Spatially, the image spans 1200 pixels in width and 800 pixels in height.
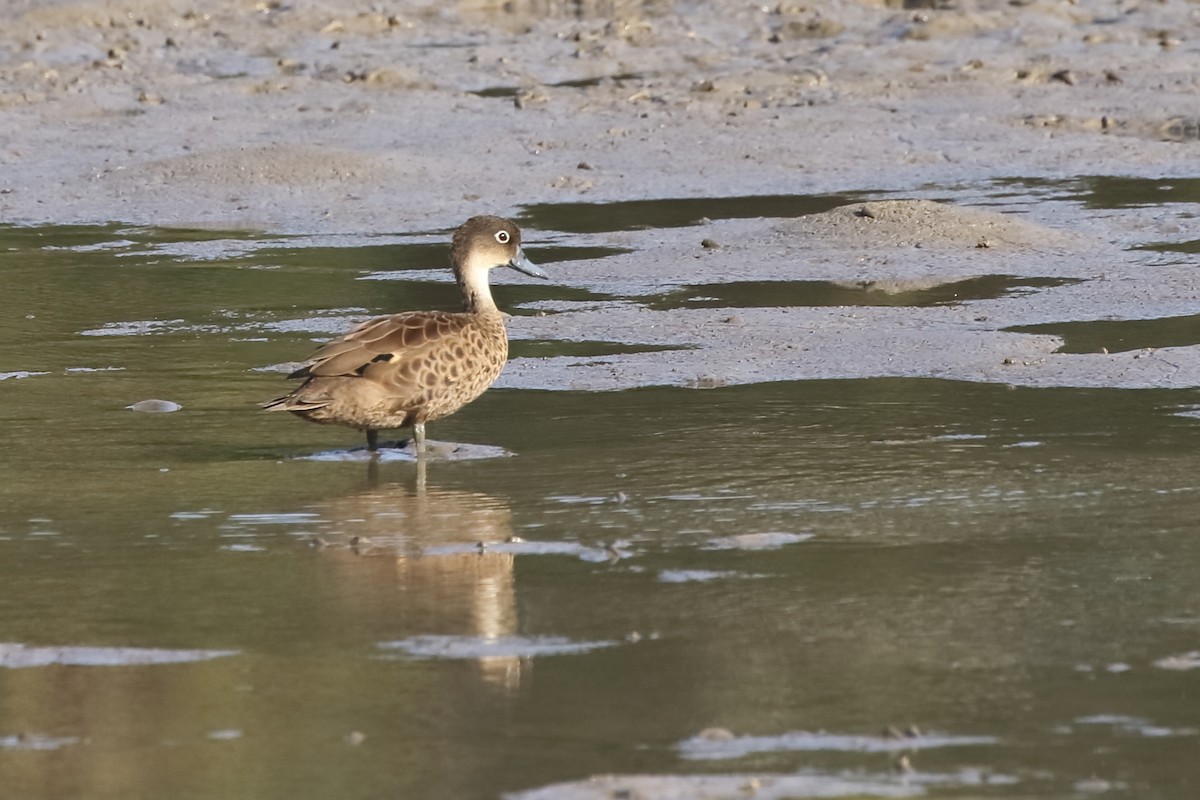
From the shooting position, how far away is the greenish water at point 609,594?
15.0 feet

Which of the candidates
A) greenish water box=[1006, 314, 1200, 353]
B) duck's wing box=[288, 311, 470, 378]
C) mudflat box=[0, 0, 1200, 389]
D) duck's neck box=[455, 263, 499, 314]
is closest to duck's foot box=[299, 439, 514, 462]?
duck's wing box=[288, 311, 470, 378]

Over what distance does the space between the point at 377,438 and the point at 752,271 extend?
160 inches

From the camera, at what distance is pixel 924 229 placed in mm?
12461

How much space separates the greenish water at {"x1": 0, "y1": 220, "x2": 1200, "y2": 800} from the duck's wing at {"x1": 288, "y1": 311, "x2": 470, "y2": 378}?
0.36 meters

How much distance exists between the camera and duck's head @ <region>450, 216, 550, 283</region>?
886 cm

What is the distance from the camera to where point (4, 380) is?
9523 millimetres

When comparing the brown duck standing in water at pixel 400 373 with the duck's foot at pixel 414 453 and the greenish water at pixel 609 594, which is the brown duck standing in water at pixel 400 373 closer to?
the duck's foot at pixel 414 453

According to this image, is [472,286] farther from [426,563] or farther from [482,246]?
[426,563]

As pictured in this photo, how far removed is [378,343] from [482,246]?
109 cm

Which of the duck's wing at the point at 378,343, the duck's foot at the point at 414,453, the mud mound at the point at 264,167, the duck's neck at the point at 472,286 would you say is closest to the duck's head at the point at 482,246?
the duck's neck at the point at 472,286

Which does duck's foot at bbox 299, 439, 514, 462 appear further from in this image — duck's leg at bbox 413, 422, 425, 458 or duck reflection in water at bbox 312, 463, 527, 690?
duck reflection in water at bbox 312, 463, 527, 690

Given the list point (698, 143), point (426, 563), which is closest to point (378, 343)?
point (426, 563)

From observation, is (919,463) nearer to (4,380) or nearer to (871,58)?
(4,380)

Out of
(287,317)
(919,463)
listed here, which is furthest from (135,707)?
(287,317)
